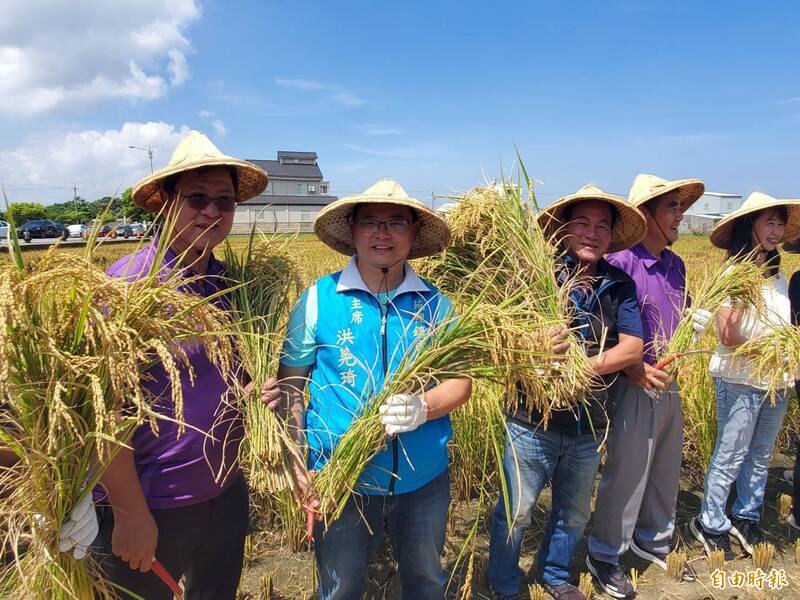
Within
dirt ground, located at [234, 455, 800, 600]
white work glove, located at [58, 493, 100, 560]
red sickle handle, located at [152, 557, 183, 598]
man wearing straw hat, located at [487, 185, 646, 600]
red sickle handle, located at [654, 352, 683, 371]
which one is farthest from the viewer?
dirt ground, located at [234, 455, 800, 600]

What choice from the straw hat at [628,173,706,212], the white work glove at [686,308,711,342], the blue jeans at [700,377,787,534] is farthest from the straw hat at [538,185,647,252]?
the blue jeans at [700,377,787,534]

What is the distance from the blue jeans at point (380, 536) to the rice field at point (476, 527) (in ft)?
0.76

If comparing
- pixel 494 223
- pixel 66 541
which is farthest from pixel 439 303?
pixel 66 541

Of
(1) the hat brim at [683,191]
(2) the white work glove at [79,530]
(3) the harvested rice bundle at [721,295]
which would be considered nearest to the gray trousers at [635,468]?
(3) the harvested rice bundle at [721,295]

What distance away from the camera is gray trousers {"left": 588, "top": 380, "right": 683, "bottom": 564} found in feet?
7.33

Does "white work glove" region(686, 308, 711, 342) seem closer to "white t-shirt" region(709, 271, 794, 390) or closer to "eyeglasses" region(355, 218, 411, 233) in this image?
"white t-shirt" region(709, 271, 794, 390)

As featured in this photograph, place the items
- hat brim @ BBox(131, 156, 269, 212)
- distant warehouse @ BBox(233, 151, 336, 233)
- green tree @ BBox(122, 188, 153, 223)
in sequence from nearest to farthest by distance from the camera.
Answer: hat brim @ BBox(131, 156, 269, 212) < green tree @ BBox(122, 188, 153, 223) < distant warehouse @ BBox(233, 151, 336, 233)

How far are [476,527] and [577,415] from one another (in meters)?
0.71

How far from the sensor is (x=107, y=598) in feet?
3.87

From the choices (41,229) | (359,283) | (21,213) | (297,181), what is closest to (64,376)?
(359,283)

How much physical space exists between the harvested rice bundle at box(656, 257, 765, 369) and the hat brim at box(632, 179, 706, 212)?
0.43m

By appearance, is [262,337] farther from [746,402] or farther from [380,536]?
[746,402]

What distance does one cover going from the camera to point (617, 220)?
222 centimetres

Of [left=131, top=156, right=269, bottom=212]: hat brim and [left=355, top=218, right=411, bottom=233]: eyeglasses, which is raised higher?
[left=131, top=156, right=269, bottom=212]: hat brim
